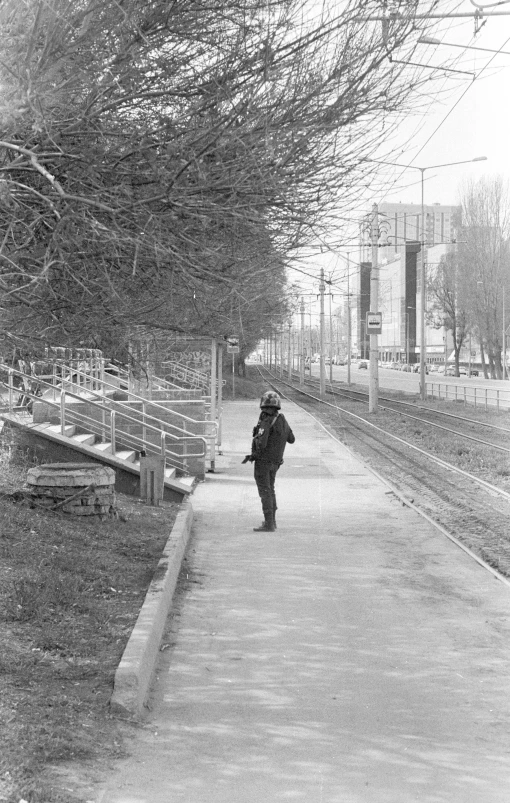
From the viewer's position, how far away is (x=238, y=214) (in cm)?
538

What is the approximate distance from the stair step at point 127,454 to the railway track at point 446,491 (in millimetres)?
3891

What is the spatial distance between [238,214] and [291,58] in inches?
35.6

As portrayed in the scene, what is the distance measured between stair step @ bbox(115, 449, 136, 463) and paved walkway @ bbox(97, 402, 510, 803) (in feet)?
12.8

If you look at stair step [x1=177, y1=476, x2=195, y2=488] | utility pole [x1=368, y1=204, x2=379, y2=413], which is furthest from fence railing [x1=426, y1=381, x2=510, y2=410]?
stair step [x1=177, y1=476, x2=195, y2=488]

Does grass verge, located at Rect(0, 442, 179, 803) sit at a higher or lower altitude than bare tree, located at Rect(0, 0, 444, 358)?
lower

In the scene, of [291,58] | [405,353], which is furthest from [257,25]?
[405,353]

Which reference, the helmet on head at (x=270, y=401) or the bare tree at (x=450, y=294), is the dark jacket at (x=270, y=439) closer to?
the helmet on head at (x=270, y=401)

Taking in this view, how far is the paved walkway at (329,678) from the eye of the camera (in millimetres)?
4750

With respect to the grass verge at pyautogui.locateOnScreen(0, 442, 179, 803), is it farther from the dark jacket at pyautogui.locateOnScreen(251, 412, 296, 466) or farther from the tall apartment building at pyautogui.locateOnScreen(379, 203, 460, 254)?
the tall apartment building at pyautogui.locateOnScreen(379, 203, 460, 254)

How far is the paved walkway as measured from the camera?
15.6ft

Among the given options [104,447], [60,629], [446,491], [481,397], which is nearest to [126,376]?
[104,447]

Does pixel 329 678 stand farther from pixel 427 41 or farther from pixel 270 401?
pixel 270 401

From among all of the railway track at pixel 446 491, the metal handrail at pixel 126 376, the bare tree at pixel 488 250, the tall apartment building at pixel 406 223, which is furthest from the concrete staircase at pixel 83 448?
the bare tree at pixel 488 250

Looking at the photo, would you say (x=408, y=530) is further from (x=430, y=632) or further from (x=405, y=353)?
(x=405, y=353)
